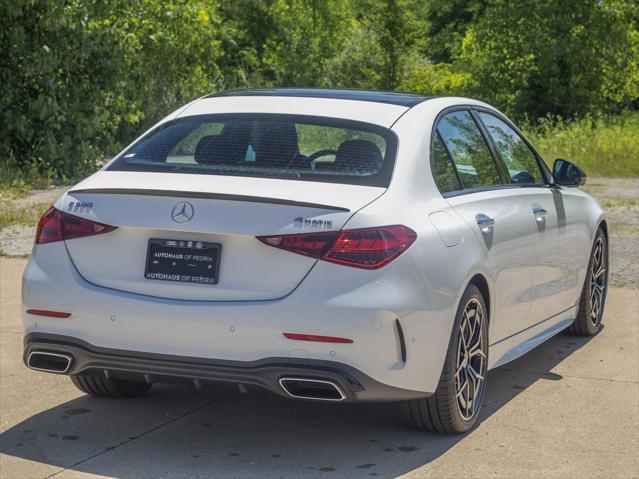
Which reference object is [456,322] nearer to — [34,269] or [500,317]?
[500,317]

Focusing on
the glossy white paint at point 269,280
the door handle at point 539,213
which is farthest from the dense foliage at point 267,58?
the glossy white paint at point 269,280

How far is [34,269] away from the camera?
17.9 feet

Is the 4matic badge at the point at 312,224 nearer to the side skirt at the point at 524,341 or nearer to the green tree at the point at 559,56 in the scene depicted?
the side skirt at the point at 524,341

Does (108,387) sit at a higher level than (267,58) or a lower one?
higher

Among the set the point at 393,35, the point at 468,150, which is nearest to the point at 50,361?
the point at 468,150

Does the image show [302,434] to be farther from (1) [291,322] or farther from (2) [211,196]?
(2) [211,196]

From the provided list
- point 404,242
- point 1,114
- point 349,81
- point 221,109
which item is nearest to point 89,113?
point 1,114

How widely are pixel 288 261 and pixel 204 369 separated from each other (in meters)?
0.56

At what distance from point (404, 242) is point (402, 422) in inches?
45.9

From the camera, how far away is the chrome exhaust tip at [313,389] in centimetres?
498

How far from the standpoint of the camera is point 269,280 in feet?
16.4

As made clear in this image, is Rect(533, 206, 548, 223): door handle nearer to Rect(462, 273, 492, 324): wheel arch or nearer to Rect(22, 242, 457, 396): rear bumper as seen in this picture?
Rect(462, 273, 492, 324): wheel arch

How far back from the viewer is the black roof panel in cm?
608

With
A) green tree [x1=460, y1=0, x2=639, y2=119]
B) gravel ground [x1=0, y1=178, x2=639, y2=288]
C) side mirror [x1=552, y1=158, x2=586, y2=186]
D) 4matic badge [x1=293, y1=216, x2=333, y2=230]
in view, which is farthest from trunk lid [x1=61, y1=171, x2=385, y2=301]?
green tree [x1=460, y1=0, x2=639, y2=119]
